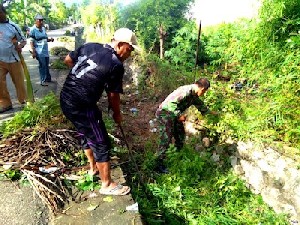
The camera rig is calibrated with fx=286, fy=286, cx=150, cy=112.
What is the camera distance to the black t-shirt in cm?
279

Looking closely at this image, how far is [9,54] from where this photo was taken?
16.2 ft

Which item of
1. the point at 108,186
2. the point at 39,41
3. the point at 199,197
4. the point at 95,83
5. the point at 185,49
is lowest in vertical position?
the point at 199,197

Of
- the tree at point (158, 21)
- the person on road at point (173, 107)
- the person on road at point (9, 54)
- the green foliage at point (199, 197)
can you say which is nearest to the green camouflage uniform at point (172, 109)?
the person on road at point (173, 107)

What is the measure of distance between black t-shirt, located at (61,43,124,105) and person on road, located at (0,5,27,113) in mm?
2588

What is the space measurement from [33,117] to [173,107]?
2.10 meters

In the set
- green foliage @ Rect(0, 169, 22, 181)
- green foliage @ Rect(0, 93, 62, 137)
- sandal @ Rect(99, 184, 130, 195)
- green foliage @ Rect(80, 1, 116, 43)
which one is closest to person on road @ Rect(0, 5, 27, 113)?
green foliage @ Rect(0, 93, 62, 137)

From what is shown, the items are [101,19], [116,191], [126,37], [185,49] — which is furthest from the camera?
[101,19]

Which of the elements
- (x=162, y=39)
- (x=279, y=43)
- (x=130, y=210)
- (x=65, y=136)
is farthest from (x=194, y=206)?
(x=162, y=39)

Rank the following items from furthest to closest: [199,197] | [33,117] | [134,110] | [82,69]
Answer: [134,110] < [199,197] < [33,117] < [82,69]

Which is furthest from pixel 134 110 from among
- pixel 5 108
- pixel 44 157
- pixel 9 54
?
pixel 44 157

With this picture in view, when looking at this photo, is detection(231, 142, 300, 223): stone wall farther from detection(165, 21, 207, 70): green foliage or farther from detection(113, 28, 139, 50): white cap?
detection(165, 21, 207, 70): green foliage

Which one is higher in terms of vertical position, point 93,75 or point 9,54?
point 9,54

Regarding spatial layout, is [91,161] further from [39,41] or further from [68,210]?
[39,41]

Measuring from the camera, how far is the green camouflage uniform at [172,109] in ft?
14.9
